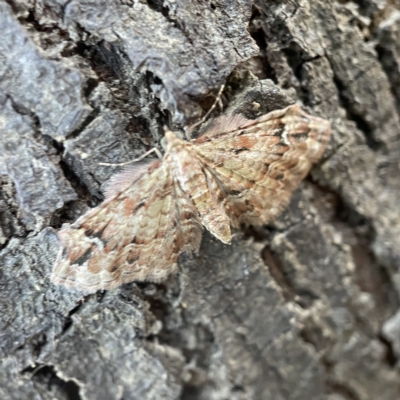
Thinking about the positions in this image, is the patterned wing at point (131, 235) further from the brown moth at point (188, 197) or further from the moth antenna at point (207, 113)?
the moth antenna at point (207, 113)

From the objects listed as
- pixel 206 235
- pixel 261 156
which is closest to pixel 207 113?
pixel 261 156

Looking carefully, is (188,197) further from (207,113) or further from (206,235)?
(207,113)

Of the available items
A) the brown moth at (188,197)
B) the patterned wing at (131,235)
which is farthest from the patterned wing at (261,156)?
the patterned wing at (131,235)

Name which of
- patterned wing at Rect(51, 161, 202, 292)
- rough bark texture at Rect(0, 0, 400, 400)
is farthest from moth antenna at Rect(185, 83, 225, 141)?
patterned wing at Rect(51, 161, 202, 292)

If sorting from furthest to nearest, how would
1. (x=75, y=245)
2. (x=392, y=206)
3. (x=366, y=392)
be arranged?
(x=366, y=392), (x=392, y=206), (x=75, y=245)

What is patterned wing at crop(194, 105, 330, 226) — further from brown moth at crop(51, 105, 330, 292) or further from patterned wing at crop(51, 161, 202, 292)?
patterned wing at crop(51, 161, 202, 292)

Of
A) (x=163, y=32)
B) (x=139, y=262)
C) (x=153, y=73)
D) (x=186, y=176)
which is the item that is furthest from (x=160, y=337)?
(x=163, y=32)

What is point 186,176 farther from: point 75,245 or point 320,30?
point 320,30
